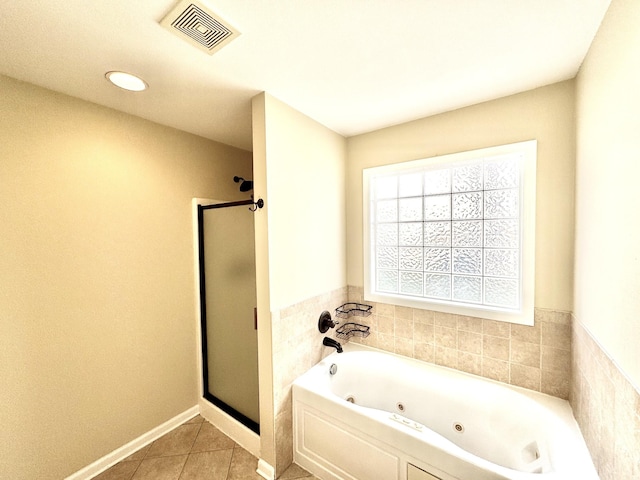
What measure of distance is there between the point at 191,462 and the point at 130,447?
468 millimetres

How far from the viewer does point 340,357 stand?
2.11m

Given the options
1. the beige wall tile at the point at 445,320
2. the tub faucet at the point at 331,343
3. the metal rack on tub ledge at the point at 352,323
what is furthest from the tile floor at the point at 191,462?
the beige wall tile at the point at 445,320

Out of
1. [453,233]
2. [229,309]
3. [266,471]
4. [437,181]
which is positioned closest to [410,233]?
[453,233]

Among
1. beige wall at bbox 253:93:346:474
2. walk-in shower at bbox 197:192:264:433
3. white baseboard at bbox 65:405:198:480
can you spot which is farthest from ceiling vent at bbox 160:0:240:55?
white baseboard at bbox 65:405:198:480

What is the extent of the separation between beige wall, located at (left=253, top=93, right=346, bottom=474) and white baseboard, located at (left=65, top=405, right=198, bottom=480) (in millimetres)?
883

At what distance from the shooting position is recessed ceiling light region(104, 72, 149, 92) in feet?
4.44

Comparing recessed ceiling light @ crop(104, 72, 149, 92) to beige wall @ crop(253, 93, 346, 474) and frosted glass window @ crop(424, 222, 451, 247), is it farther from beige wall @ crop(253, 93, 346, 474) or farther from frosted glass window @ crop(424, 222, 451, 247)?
frosted glass window @ crop(424, 222, 451, 247)

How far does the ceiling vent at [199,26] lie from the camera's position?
3.15ft

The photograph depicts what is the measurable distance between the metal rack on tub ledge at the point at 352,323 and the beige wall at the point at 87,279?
4.25 ft

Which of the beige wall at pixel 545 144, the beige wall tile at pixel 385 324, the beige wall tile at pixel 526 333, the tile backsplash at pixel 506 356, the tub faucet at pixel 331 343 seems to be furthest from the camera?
the beige wall tile at pixel 385 324

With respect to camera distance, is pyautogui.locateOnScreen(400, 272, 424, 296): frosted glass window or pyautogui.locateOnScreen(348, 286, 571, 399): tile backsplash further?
pyautogui.locateOnScreen(400, 272, 424, 296): frosted glass window

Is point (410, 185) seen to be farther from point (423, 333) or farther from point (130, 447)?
point (130, 447)

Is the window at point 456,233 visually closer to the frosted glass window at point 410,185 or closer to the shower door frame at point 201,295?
the frosted glass window at point 410,185

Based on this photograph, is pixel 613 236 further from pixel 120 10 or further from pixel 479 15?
pixel 120 10
